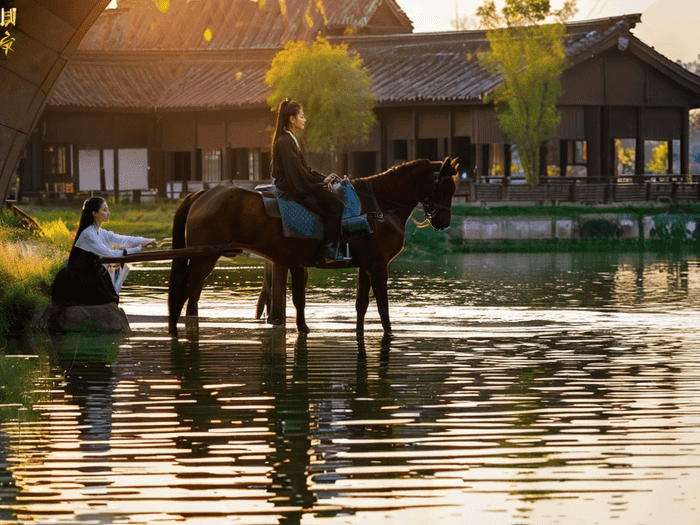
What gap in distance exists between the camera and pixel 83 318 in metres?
14.7

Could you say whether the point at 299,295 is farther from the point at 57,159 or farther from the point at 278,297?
the point at 57,159

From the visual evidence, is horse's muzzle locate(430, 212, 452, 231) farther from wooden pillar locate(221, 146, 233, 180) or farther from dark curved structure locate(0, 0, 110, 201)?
wooden pillar locate(221, 146, 233, 180)

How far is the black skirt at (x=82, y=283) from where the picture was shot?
14.3 meters

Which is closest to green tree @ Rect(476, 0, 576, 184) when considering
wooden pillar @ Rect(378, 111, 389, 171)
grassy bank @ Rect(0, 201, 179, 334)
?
wooden pillar @ Rect(378, 111, 389, 171)

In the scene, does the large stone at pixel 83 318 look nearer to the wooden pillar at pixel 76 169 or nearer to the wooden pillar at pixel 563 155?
the wooden pillar at pixel 563 155

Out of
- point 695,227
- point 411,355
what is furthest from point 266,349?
point 695,227

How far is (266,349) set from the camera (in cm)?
1344

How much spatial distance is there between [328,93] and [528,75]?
23.2ft

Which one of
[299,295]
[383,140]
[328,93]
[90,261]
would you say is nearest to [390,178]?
[299,295]

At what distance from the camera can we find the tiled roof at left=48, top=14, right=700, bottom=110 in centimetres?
4622

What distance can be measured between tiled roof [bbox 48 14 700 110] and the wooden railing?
3.24 m

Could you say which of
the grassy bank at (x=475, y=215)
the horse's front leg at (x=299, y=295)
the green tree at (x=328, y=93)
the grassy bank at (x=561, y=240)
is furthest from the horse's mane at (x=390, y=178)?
the green tree at (x=328, y=93)

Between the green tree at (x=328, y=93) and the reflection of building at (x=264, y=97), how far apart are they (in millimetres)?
1247

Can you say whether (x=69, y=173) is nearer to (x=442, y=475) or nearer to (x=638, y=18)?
(x=638, y=18)
